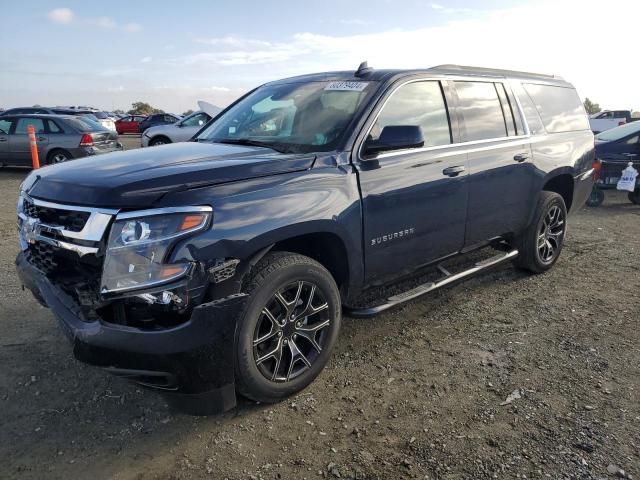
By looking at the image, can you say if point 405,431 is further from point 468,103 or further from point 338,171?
point 468,103

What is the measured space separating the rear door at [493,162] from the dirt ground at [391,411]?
30.4 inches

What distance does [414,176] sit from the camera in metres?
3.62

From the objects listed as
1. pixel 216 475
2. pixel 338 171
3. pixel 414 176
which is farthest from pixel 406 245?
pixel 216 475

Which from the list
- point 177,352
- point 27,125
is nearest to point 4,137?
point 27,125

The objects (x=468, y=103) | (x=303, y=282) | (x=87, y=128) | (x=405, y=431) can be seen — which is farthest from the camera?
(x=87, y=128)

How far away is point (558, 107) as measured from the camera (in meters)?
5.35

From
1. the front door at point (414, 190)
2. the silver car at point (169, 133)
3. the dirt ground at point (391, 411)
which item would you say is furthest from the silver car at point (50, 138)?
the front door at point (414, 190)

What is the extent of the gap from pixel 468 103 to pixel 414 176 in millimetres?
1063

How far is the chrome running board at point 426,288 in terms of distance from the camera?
3.45 m

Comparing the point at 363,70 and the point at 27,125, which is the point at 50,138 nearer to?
the point at 27,125

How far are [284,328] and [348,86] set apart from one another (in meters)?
1.86

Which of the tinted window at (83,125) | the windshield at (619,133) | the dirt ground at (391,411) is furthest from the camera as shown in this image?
the tinted window at (83,125)

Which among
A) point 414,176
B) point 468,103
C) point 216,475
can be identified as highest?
point 468,103

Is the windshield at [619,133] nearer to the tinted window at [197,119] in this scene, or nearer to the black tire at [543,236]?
the black tire at [543,236]
